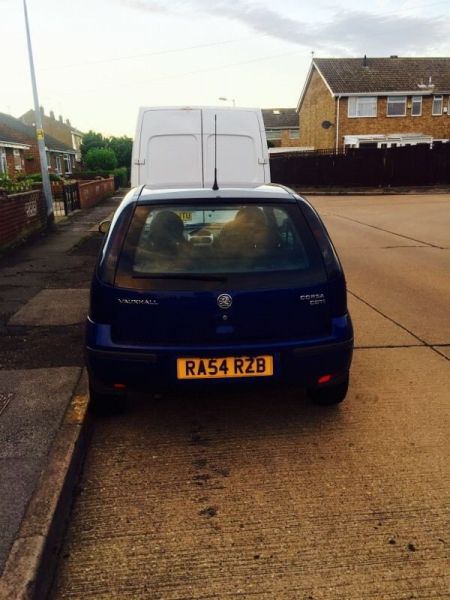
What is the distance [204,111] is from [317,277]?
18.5ft

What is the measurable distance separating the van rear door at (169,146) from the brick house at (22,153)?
26982mm

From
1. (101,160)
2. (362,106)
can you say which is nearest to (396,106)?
(362,106)

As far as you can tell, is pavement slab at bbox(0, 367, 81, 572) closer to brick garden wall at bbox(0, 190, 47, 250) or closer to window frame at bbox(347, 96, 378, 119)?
brick garden wall at bbox(0, 190, 47, 250)

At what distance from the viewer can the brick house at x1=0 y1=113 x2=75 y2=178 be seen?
3322 centimetres

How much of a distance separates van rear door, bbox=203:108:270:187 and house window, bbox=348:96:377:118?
33.0m

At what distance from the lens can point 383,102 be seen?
3828 centimetres

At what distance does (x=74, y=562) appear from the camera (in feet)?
7.76

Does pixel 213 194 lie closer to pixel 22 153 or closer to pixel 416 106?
pixel 22 153

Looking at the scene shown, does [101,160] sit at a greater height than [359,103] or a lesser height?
lesser

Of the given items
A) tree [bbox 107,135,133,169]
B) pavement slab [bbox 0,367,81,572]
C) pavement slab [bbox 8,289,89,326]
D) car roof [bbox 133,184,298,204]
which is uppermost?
tree [bbox 107,135,133,169]

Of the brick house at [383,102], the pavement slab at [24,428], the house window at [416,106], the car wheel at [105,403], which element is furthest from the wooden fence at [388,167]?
the car wheel at [105,403]

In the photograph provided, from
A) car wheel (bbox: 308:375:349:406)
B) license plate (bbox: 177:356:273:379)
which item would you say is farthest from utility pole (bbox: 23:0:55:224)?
license plate (bbox: 177:356:273:379)

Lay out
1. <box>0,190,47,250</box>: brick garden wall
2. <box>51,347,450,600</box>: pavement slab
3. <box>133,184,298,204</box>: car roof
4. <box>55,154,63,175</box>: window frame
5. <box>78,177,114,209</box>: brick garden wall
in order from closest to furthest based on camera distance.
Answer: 1. <box>51,347,450,600</box>: pavement slab
2. <box>133,184,298,204</box>: car roof
3. <box>0,190,47,250</box>: brick garden wall
4. <box>78,177,114,209</box>: brick garden wall
5. <box>55,154,63,175</box>: window frame

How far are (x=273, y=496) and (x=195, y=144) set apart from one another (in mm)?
6343
